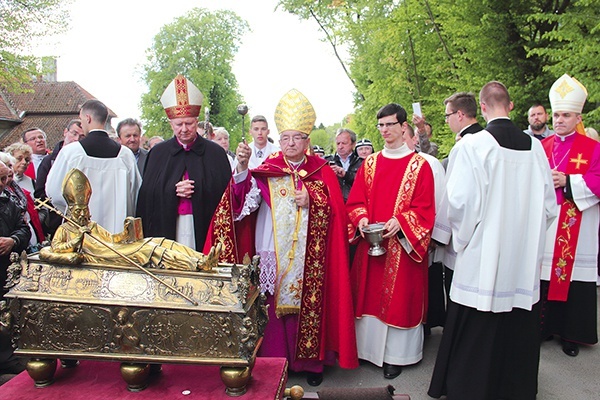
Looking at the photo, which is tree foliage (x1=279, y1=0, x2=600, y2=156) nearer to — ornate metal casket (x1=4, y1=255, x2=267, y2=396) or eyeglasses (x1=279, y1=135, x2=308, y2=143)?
eyeglasses (x1=279, y1=135, x2=308, y2=143)

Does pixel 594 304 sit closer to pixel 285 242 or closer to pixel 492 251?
pixel 492 251

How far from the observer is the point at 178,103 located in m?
4.05

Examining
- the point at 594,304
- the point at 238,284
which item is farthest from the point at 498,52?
the point at 238,284

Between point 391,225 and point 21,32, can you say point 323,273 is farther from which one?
point 21,32

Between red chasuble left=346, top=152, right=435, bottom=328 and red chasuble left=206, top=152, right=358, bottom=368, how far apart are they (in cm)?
35

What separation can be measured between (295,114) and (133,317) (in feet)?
7.16

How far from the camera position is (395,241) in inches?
166

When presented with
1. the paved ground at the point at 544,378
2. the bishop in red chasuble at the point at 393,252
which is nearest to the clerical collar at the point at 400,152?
the bishop in red chasuble at the point at 393,252

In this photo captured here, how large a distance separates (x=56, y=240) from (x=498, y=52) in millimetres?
8742

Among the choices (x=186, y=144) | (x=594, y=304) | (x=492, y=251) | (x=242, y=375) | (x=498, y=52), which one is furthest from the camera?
(x=498, y=52)

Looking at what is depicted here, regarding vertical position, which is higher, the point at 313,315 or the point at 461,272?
the point at 461,272

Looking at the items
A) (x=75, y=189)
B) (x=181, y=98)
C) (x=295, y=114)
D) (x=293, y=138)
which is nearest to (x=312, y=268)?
Answer: (x=293, y=138)

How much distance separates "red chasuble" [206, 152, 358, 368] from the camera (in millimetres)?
3951

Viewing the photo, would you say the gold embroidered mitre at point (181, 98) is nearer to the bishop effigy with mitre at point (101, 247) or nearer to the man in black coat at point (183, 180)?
the man in black coat at point (183, 180)
